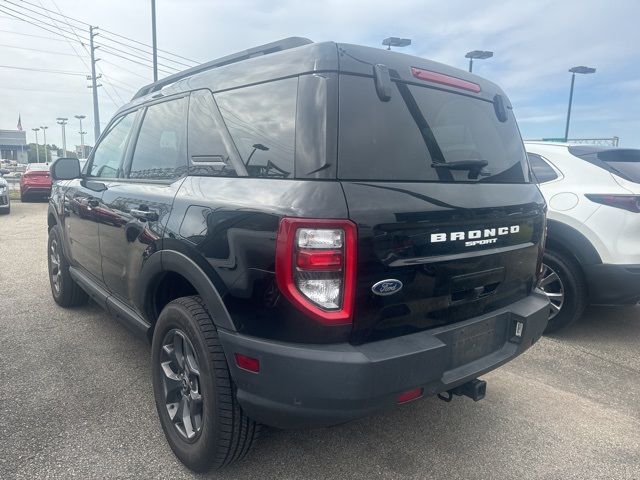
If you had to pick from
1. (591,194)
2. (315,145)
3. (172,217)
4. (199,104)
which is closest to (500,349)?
(315,145)

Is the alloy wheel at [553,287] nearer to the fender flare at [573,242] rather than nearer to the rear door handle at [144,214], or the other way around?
the fender flare at [573,242]

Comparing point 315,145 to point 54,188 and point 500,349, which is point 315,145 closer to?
point 500,349

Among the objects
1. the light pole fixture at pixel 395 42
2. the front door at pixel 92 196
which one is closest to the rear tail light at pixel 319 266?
the front door at pixel 92 196

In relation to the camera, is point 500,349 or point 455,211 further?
point 500,349

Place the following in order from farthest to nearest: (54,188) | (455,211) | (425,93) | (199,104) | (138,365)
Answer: (54,188) < (138,365) < (199,104) < (425,93) < (455,211)

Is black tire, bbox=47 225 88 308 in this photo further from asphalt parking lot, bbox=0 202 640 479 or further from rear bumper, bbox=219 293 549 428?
rear bumper, bbox=219 293 549 428

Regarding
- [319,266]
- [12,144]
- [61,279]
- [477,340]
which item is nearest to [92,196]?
[61,279]

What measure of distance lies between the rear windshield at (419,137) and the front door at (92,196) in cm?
209

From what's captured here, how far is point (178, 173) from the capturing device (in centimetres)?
261

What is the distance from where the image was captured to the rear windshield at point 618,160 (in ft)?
13.1

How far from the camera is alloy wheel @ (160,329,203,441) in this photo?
90.2 inches

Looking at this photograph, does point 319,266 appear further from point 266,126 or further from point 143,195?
point 143,195

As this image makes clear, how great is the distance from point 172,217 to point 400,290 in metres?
1.23

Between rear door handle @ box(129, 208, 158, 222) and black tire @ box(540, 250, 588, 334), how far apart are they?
11.0ft
